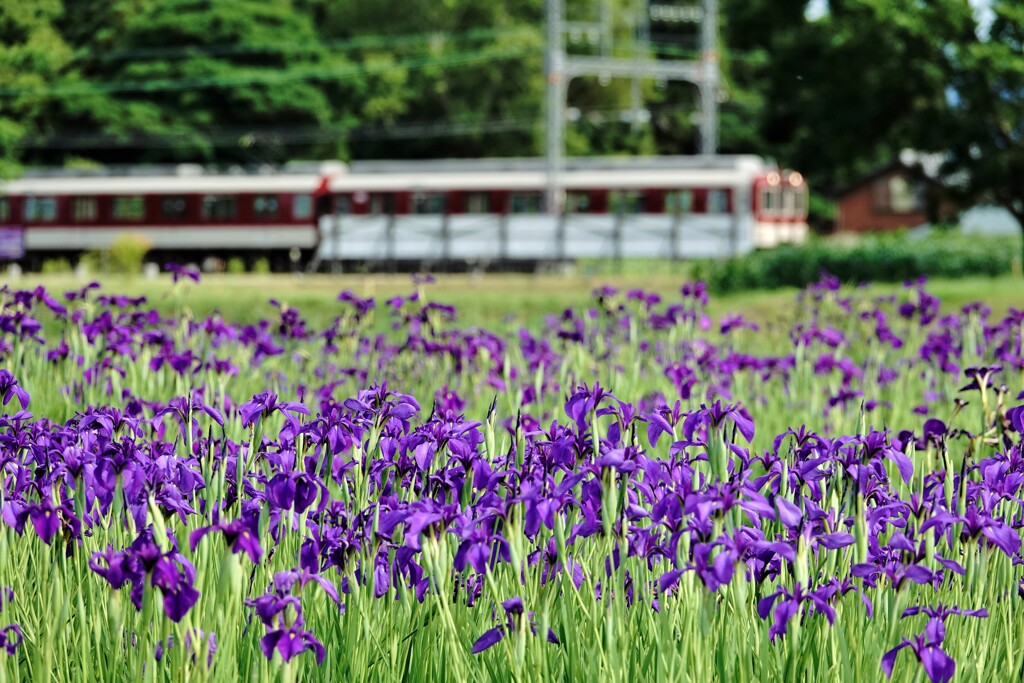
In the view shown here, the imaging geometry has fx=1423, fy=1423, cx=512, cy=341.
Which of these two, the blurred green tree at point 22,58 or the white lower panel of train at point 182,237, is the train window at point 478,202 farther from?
the blurred green tree at point 22,58

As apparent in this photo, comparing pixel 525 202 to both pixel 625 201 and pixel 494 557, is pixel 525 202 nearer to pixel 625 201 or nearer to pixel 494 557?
pixel 625 201

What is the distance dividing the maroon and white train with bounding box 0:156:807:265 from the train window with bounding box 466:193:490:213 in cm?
2

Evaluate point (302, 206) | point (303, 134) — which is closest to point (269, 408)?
point (302, 206)

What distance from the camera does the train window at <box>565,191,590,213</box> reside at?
33.1m

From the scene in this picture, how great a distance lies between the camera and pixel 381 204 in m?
34.1

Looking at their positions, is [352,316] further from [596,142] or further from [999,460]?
[596,142]

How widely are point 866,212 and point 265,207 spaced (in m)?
32.5

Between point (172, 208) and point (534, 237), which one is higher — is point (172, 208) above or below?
above

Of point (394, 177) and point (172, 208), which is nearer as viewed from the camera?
point (394, 177)

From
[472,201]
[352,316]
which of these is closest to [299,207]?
[472,201]

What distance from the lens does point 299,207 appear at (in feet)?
113

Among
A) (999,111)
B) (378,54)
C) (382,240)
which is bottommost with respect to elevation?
(382,240)

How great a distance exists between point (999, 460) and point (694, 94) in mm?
49540

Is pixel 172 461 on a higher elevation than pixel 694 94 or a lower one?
lower
